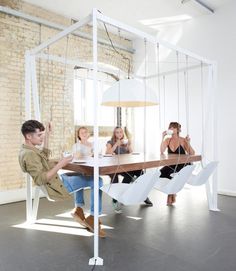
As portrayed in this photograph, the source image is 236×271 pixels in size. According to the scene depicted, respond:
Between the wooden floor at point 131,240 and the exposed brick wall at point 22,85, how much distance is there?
88 cm

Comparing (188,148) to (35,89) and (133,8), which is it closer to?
(35,89)

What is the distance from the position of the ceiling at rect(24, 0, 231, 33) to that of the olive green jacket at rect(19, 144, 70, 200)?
3.24 metres

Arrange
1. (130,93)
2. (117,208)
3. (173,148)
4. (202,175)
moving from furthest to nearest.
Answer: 1. (173,148)
2. (117,208)
3. (130,93)
4. (202,175)

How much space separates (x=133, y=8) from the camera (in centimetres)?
531

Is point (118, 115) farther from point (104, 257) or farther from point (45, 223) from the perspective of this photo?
point (104, 257)

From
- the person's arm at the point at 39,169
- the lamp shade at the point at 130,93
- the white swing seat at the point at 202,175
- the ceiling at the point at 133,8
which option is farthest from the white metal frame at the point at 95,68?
the ceiling at the point at 133,8

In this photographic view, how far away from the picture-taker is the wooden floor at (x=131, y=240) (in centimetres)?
252

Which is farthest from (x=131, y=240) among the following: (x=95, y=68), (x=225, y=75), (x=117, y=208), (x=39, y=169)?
(x=225, y=75)

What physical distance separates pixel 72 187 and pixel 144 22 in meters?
4.11

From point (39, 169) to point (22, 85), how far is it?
8.48 ft

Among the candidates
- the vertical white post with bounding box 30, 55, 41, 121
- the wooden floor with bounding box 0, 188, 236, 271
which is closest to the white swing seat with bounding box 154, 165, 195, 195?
the wooden floor with bounding box 0, 188, 236, 271

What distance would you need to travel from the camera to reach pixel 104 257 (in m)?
2.66

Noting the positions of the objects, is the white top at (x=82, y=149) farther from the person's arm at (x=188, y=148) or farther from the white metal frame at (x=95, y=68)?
the person's arm at (x=188, y=148)

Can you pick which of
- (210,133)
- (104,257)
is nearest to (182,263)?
(104,257)
